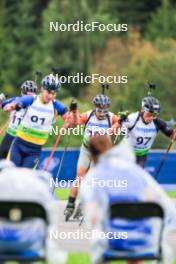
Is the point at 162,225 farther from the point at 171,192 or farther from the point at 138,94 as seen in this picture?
the point at 138,94

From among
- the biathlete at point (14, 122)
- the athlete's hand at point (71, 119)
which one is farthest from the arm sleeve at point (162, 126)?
the biathlete at point (14, 122)

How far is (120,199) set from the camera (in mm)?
12359

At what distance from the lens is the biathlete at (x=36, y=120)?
812 inches

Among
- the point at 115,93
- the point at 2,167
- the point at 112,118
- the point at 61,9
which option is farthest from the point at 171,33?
the point at 2,167

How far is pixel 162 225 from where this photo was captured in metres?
12.4

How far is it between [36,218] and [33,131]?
864cm

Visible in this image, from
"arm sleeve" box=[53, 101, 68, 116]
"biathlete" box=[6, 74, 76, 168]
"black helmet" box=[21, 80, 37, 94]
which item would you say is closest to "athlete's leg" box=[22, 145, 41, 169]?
"biathlete" box=[6, 74, 76, 168]

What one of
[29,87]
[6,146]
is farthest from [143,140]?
[6,146]

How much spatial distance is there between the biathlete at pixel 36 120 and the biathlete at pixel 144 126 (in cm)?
133

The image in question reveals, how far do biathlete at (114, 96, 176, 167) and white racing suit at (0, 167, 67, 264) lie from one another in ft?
30.1

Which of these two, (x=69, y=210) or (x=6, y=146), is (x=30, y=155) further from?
(x=6, y=146)

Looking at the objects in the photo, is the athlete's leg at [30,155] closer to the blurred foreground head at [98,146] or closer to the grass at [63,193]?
the grass at [63,193]

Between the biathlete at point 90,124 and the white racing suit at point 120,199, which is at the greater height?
the biathlete at point 90,124

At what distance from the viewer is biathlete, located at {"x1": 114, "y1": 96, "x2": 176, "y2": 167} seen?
71.6 ft
